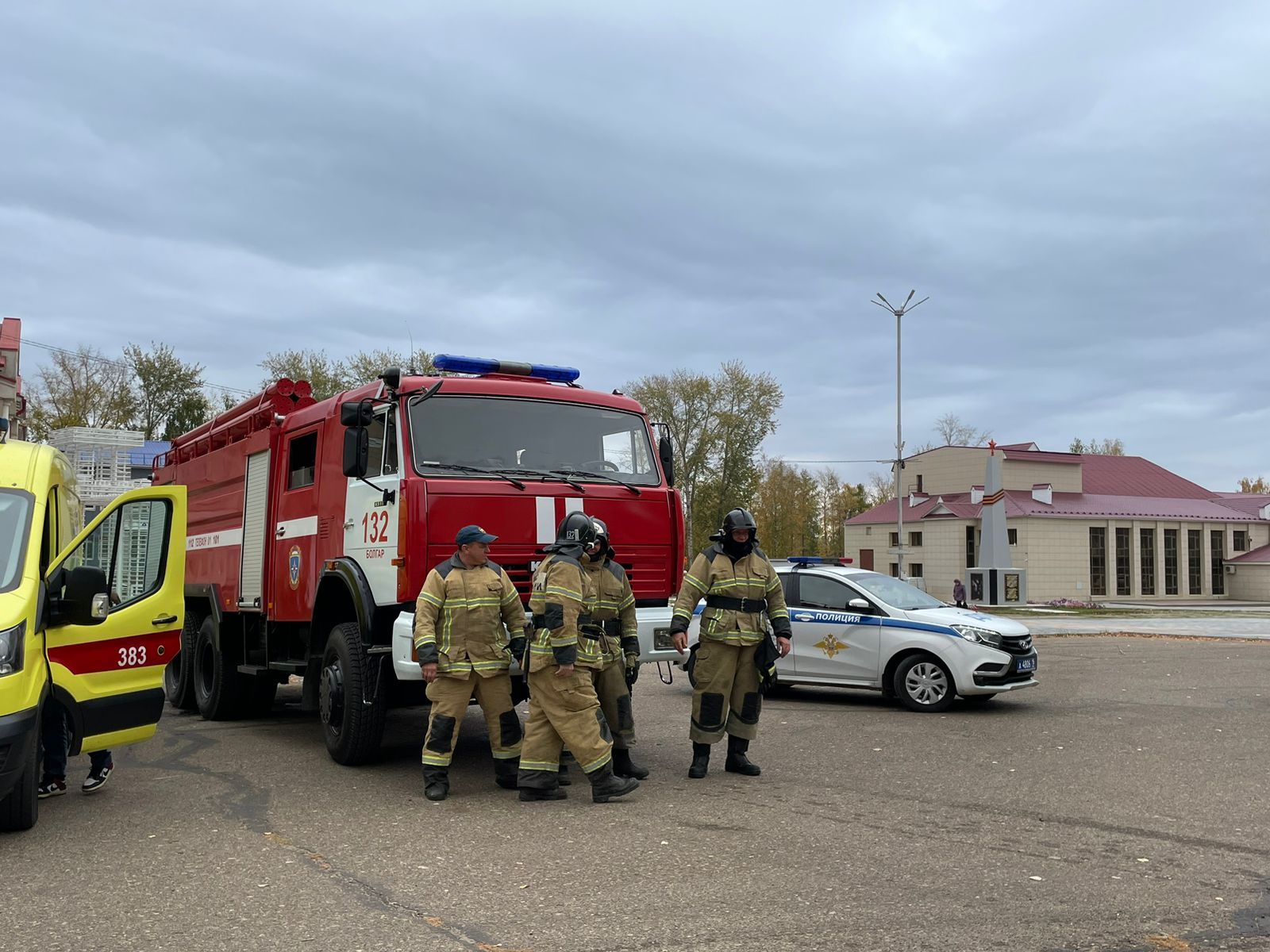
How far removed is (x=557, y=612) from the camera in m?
6.94

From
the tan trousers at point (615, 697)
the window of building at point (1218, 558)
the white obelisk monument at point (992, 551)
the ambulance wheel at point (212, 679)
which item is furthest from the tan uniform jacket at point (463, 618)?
the window of building at point (1218, 558)

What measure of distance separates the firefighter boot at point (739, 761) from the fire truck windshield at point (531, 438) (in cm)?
199

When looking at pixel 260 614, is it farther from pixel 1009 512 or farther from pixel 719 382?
pixel 719 382

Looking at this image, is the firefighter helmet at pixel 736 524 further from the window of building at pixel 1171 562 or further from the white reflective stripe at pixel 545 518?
the window of building at pixel 1171 562

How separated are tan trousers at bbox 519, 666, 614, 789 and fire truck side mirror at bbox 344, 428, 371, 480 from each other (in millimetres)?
1922

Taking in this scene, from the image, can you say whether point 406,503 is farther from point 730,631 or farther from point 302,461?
point 730,631

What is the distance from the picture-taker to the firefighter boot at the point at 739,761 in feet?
26.3

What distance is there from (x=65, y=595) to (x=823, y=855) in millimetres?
4266

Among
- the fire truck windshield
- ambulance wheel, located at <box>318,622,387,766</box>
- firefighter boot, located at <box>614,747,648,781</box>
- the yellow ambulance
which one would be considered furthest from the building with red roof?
the yellow ambulance

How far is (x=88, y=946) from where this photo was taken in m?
4.32

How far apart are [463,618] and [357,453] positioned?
4.93 ft

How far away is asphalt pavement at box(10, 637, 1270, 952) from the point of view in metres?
4.55

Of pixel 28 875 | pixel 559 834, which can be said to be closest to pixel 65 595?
pixel 28 875

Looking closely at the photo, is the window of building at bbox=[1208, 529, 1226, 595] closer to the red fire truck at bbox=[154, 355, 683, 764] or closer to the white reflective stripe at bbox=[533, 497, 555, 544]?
the red fire truck at bbox=[154, 355, 683, 764]
